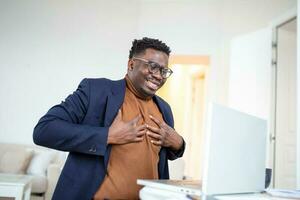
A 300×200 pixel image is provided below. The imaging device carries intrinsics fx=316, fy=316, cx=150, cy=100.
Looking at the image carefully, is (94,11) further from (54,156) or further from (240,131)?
(240,131)

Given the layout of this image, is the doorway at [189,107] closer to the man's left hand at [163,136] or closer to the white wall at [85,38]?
the white wall at [85,38]

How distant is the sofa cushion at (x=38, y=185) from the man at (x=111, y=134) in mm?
2517

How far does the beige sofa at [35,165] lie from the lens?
3371 mm

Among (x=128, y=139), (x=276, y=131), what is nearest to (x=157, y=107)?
(x=128, y=139)

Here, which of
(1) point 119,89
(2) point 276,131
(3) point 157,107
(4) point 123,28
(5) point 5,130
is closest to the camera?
(1) point 119,89

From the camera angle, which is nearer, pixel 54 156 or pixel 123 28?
pixel 54 156

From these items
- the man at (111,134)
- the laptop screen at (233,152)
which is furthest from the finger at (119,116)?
the laptop screen at (233,152)

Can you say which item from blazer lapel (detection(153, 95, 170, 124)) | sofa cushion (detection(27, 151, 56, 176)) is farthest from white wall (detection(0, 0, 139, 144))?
blazer lapel (detection(153, 95, 170, 124))

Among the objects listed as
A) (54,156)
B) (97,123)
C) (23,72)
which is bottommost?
(54,156)

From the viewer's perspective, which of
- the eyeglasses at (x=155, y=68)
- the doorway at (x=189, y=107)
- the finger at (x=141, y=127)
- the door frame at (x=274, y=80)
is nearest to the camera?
the finger at (x=141, y=127)

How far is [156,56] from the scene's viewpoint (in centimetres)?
121

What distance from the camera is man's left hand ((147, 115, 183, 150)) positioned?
1164 mm

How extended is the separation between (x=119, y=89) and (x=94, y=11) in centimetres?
371

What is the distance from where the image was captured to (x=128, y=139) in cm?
105
